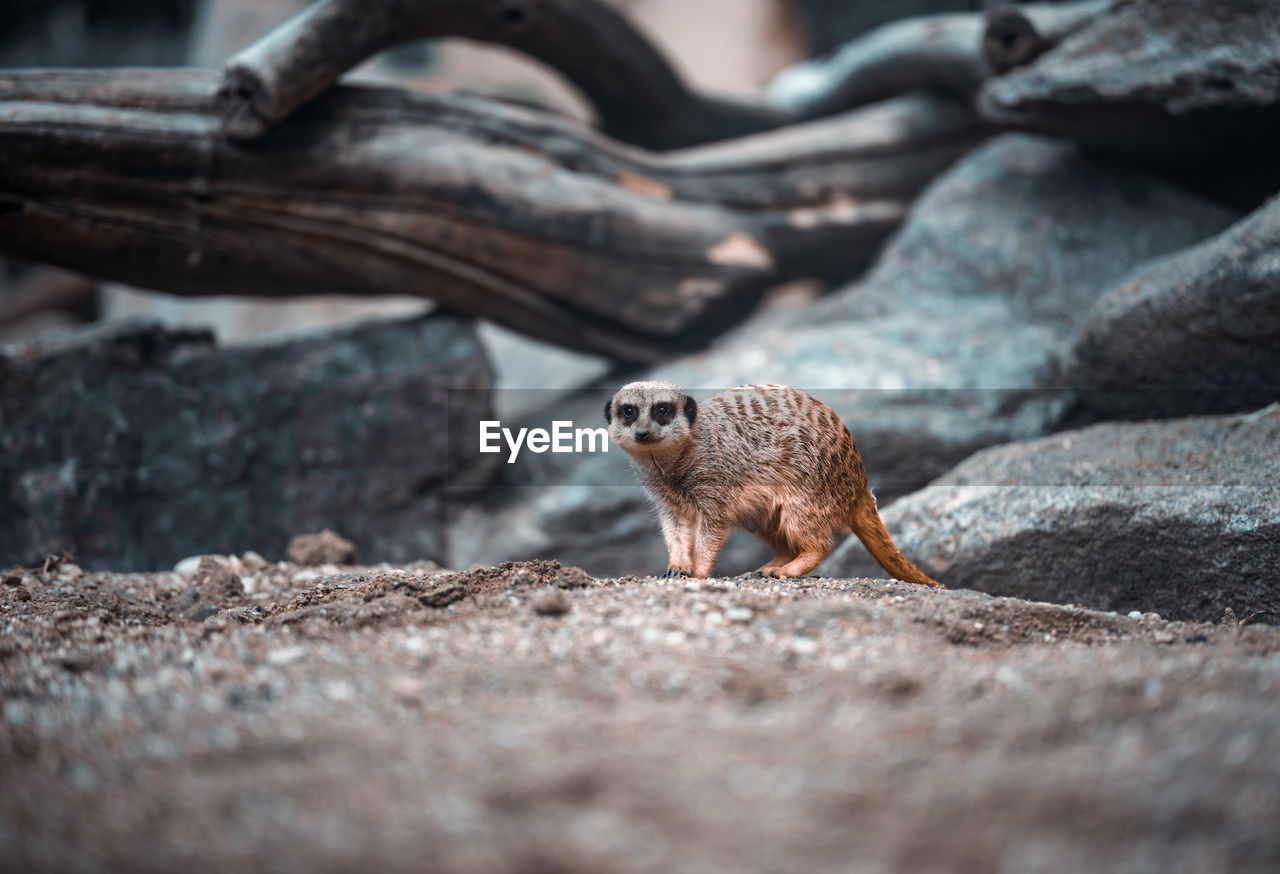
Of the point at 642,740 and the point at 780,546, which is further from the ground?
the point at 642,740

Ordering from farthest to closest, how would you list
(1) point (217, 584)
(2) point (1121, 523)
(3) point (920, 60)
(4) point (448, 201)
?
(3) point (920, 60) < (4) point (448, 201) < (2) point (1121, 523) < (1) point (217, 584)

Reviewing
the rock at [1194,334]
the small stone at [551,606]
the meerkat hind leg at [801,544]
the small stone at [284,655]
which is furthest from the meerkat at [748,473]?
the rock at [1194,334]

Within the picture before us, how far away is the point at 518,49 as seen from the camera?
4844 millimetres

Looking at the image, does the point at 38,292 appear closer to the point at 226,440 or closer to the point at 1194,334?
the point at 226,440

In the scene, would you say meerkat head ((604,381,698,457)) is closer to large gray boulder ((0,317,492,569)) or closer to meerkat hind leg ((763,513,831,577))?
meerkat hind leg ((763,513,831,577))

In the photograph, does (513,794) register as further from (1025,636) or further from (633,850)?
(1025,636)

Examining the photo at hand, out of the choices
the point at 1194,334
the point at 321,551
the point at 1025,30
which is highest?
the point at 1025,30

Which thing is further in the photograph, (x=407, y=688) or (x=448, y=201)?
(x=448, y=201)

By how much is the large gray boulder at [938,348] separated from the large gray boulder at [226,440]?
1.63ft

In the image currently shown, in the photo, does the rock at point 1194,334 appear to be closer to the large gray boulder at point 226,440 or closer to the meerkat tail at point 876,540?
the meerkat tail at point 876,540

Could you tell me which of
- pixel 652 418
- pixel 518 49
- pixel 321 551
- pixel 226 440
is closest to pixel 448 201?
pixel 518 49

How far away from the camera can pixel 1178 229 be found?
14.6ft

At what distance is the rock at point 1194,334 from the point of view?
315 cm

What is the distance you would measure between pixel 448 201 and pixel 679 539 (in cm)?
218
